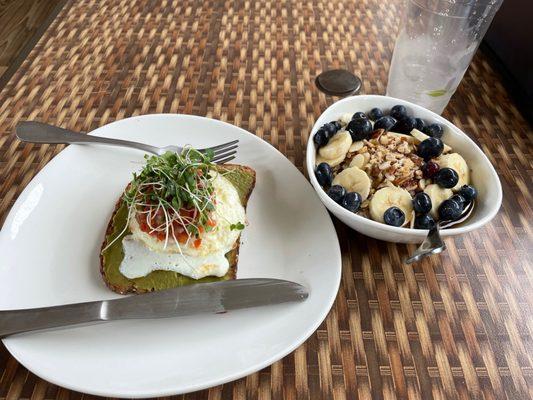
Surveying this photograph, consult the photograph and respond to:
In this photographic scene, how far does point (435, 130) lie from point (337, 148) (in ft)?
1.02

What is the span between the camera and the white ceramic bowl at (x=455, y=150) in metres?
1.02

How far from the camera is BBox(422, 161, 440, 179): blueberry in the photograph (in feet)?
3.82

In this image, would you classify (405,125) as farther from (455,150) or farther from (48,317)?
(48,317)

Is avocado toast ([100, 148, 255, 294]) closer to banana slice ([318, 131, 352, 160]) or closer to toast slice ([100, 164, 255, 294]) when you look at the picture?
toast slice ([100, 164, 255, 294])

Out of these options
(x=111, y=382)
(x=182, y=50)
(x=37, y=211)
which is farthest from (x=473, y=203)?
(x=182, y=50)

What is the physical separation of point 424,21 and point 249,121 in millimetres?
712

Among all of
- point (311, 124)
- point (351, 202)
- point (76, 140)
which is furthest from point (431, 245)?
point (76, 140)

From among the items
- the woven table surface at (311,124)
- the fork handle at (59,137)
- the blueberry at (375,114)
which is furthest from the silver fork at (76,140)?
the blueberry at (375,114)

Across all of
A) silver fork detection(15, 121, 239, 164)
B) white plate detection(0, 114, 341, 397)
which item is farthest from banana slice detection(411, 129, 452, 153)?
silver fork detection(15, 121, 239, 164)

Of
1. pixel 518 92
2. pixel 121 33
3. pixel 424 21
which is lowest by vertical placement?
pixel 121 33

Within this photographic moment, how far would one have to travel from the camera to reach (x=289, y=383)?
93cm

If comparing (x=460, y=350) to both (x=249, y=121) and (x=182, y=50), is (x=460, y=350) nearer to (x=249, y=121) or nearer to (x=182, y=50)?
(x=249, y=121)

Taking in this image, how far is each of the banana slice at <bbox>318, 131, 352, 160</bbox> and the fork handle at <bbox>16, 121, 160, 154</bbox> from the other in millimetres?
508

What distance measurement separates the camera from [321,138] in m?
1.22
